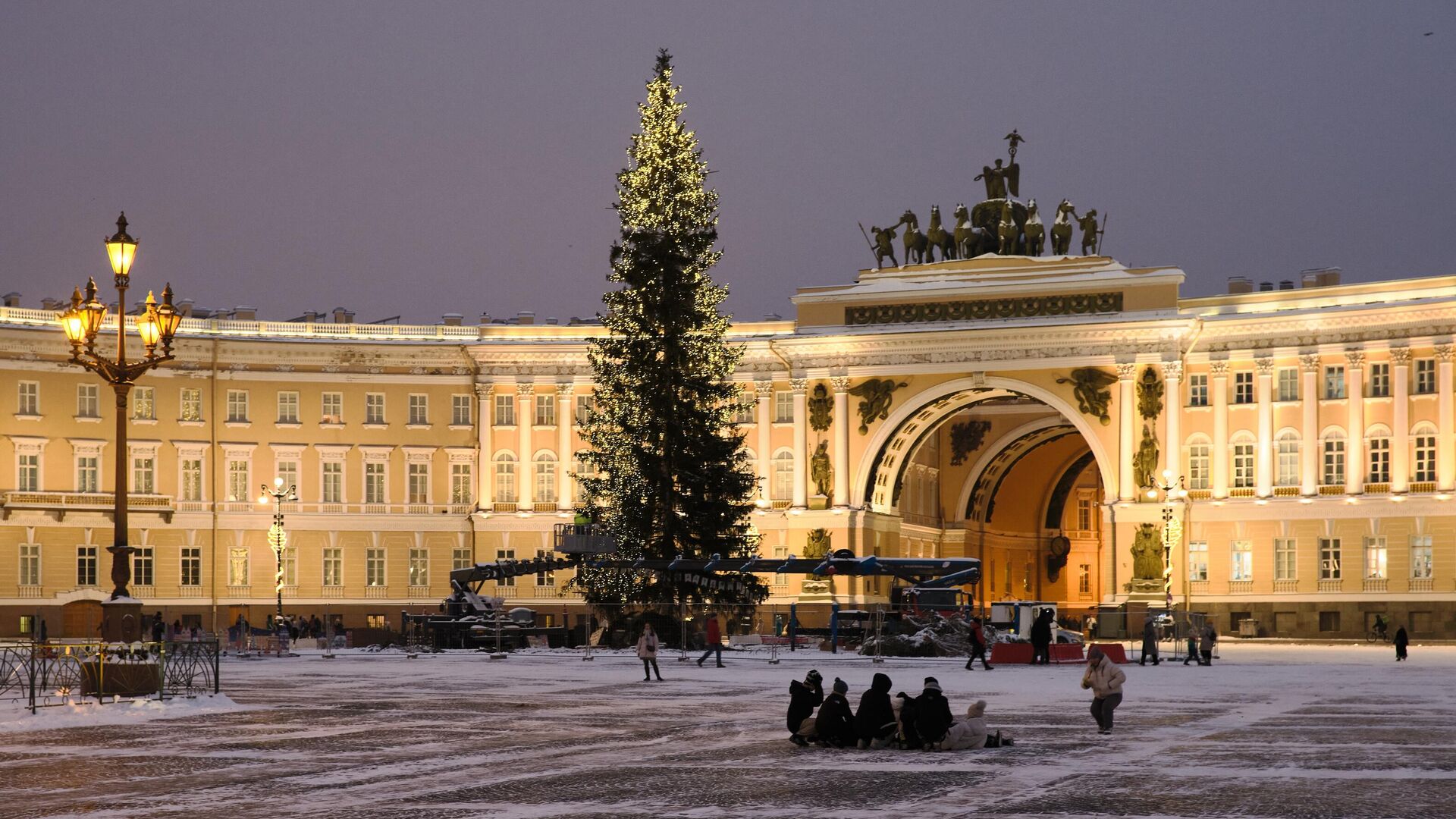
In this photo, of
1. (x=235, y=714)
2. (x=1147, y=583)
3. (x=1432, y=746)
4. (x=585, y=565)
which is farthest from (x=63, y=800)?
(x=1147, y=583)

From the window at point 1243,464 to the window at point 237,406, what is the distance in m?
38.9

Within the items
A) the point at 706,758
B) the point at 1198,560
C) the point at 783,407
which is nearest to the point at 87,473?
the point at 783,407

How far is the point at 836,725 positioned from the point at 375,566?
6042 cm

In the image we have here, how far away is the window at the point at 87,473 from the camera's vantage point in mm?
77875

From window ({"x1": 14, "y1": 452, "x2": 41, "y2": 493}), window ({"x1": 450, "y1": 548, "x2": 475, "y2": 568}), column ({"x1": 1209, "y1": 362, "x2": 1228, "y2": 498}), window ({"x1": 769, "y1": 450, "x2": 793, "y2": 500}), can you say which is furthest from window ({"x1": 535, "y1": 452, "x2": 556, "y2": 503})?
column ({"x1": 1209, "y1": 362, "x2": 1228, "y2": 498})

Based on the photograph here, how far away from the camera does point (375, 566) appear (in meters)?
82.9

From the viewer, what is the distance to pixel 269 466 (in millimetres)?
81500

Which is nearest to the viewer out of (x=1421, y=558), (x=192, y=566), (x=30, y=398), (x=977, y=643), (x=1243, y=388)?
(x=977, y=643)

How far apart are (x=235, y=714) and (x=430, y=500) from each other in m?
53.5

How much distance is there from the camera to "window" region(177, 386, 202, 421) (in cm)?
8031

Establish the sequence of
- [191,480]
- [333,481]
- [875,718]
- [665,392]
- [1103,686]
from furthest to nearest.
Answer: [333,481] → [191,480] → [665,392] → [1103,686] → [875,718]

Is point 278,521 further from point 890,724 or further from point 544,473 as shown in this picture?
point 890,724

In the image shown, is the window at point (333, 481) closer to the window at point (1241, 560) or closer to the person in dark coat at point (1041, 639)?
the window at point (1241, 560)

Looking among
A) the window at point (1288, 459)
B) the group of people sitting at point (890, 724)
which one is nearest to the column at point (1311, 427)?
the window at point (1288, 459)
